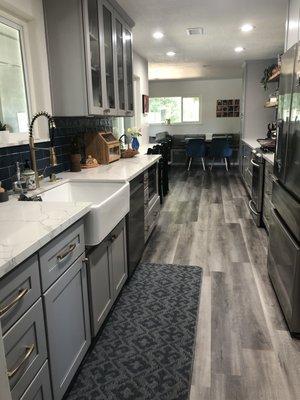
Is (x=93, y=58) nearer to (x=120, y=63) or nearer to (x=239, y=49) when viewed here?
(x=120, y=63)

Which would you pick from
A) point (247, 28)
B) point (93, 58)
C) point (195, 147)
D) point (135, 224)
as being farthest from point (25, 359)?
point (195, 147)

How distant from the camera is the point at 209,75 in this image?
349 inches

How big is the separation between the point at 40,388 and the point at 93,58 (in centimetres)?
245

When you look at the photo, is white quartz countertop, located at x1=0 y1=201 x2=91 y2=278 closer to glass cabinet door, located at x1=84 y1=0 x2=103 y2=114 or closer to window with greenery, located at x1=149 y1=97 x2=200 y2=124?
glass cabinet door, located at x1=84 y1=0 x2=103 y2=114

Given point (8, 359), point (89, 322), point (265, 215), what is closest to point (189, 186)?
point (265, 215)

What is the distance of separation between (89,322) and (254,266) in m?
1.77

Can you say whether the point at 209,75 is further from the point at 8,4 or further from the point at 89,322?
the point at 89,322

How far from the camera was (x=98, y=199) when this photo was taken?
8.21 feet

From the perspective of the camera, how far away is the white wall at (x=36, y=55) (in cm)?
235

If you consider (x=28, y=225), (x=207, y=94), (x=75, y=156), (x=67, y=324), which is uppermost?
(x=207, y=94)

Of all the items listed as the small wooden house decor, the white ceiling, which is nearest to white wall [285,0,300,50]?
the white ceiling

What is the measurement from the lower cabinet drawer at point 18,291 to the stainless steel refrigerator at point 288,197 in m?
1.43

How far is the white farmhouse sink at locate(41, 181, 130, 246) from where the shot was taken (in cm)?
172

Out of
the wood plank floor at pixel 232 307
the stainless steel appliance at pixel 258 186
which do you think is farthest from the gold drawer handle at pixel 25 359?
the stainless steel appliance at pixel 258 186
